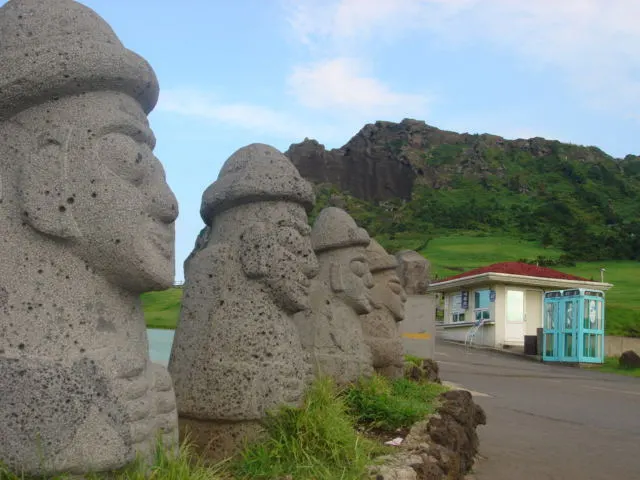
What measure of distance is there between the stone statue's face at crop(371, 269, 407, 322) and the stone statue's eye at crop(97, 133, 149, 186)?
548 centimetres

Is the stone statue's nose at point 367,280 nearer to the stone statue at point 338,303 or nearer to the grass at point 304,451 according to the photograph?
the stone statue at point 338,303

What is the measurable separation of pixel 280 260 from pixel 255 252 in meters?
0.17

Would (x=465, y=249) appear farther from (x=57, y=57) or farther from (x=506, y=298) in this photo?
(x=57, y=57)

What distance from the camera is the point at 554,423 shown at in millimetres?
10094

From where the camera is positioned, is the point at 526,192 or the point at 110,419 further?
the point at 526,192

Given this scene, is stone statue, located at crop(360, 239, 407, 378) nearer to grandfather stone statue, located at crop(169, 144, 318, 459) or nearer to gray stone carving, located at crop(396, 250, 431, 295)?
grandfather stone statue, located at crop(169, 144, 318, 459)

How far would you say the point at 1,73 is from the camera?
305cm

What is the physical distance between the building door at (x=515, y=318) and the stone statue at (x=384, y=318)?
1878 cm

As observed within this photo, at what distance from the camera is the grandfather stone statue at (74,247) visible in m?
2.81

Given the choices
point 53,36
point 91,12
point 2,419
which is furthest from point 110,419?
point 91,12

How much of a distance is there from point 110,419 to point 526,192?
7027 centimetres

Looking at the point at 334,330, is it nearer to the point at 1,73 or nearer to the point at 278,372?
the point at 278,372

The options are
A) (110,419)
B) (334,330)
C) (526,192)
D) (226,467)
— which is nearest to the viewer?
(110,419)

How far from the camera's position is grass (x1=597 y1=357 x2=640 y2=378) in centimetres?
2003
